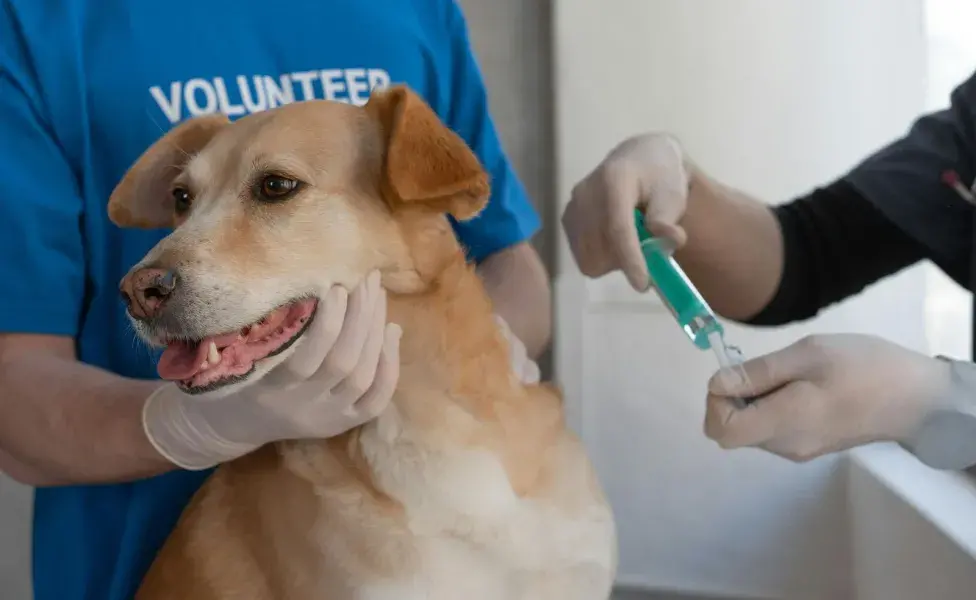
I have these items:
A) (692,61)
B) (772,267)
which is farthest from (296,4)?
(692,61)

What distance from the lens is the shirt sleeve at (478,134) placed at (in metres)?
0.92

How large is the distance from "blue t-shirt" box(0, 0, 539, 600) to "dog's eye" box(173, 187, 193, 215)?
89mm

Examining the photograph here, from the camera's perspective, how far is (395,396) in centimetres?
71

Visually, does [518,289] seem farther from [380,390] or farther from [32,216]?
[32,216]

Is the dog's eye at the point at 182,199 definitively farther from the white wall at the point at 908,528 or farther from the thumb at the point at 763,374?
the white wall at the point at 908,528

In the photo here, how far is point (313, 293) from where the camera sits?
0.65 meters

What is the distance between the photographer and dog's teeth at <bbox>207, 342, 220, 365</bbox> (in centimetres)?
59

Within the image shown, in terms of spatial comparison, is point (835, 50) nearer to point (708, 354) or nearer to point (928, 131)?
point (708, 354)

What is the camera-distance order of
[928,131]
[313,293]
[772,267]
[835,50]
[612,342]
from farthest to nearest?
[612,342] < [835,50] < [772,267] < [928,131] < [313,293]

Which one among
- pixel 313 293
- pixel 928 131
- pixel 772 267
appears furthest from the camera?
pixel 772 267

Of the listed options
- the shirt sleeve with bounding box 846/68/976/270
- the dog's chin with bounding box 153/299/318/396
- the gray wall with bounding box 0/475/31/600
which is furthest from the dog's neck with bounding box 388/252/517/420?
the gray wall with bounding box 0/475/31/600

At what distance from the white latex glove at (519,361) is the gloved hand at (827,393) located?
0.20 m

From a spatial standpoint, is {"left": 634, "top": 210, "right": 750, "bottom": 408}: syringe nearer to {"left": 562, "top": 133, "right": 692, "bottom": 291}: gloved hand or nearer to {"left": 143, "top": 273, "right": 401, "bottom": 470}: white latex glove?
{"left": 562, "top": 133, "right": 692, "bottom": 291}: gloved hand

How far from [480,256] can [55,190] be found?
46 centimetres
